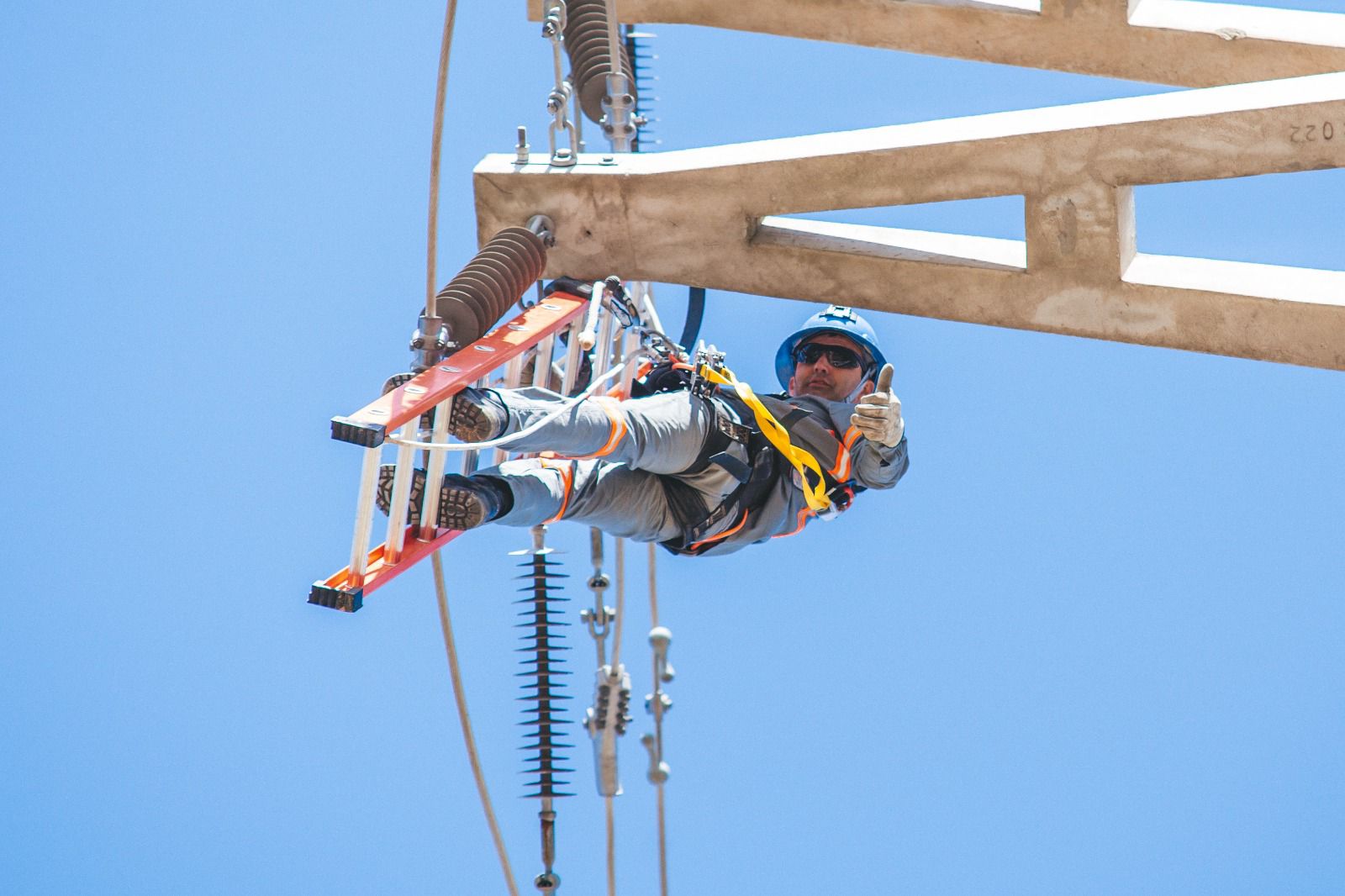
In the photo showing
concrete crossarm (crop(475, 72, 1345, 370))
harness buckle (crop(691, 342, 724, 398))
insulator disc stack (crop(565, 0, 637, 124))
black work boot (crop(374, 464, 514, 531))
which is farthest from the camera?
insulator disc stack (crop(565, 0, 637, 124))

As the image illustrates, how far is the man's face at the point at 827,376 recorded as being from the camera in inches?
327

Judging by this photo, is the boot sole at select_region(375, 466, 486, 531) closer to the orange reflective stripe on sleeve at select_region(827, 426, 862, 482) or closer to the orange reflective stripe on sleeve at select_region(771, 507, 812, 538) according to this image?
the orange reflective stripe on sleeve at select_region(827, 426, 862, 482)

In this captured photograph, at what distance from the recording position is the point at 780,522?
7.54m

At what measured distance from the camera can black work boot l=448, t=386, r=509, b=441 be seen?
228 inches

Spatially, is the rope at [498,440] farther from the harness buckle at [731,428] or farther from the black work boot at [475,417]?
the harness buckle at [731,428]

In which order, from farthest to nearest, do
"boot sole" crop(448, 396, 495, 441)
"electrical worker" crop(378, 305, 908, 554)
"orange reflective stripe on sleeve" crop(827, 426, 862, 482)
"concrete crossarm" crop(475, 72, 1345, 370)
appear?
"orange reflective stripe on sleeve" crop(827, 426, 862, 482) < "concrete crossarm" crop(475, 72, 1345, 370) < "electrical worker" crop(378, 305, 908, 554) < "boot sole" crop(448, 396, 495, 441)

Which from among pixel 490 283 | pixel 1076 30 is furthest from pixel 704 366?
pixel 1076 30

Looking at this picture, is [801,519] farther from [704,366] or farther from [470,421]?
[470,421]

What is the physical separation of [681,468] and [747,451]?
33cm

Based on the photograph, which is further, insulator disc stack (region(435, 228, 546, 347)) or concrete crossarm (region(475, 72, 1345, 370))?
concrete crossarm (region(475, 72, 1345, 370))

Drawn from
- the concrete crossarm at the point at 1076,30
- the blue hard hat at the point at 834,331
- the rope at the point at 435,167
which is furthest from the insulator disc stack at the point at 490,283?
the concrete crossarm at the point at 1076,30

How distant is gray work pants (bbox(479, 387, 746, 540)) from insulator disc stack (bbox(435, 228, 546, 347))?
0.81 feet

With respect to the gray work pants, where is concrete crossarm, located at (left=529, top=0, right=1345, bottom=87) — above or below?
above

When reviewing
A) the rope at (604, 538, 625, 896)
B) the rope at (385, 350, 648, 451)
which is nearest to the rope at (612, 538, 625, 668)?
the rope at (604, 538, 625, 896)
